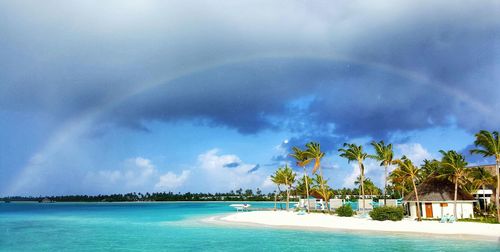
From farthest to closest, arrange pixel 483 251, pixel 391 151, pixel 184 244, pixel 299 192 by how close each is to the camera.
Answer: pixel 299 192
pixel 391 151
pixel 184 244
pixel 483 251

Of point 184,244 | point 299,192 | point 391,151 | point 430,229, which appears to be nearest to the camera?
point 184,244

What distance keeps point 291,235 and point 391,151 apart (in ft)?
72.9

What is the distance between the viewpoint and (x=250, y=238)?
39.5m

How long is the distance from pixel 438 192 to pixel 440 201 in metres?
1.39

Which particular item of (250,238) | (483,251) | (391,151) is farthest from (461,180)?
(250,238)

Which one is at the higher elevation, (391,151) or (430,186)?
(391,151)

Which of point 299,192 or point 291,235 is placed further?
point 299,192

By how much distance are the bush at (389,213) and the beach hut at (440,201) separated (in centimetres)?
318

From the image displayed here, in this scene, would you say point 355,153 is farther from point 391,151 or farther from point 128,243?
point 128,243

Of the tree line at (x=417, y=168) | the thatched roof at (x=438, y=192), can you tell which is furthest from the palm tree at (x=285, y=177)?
the thatched roof at (x=438, y=192)

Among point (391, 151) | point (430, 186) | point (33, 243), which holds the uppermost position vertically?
point (391, 151)

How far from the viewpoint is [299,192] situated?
3199 inches

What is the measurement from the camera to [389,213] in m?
46.4

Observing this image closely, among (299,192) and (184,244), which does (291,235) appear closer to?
(184,244)
